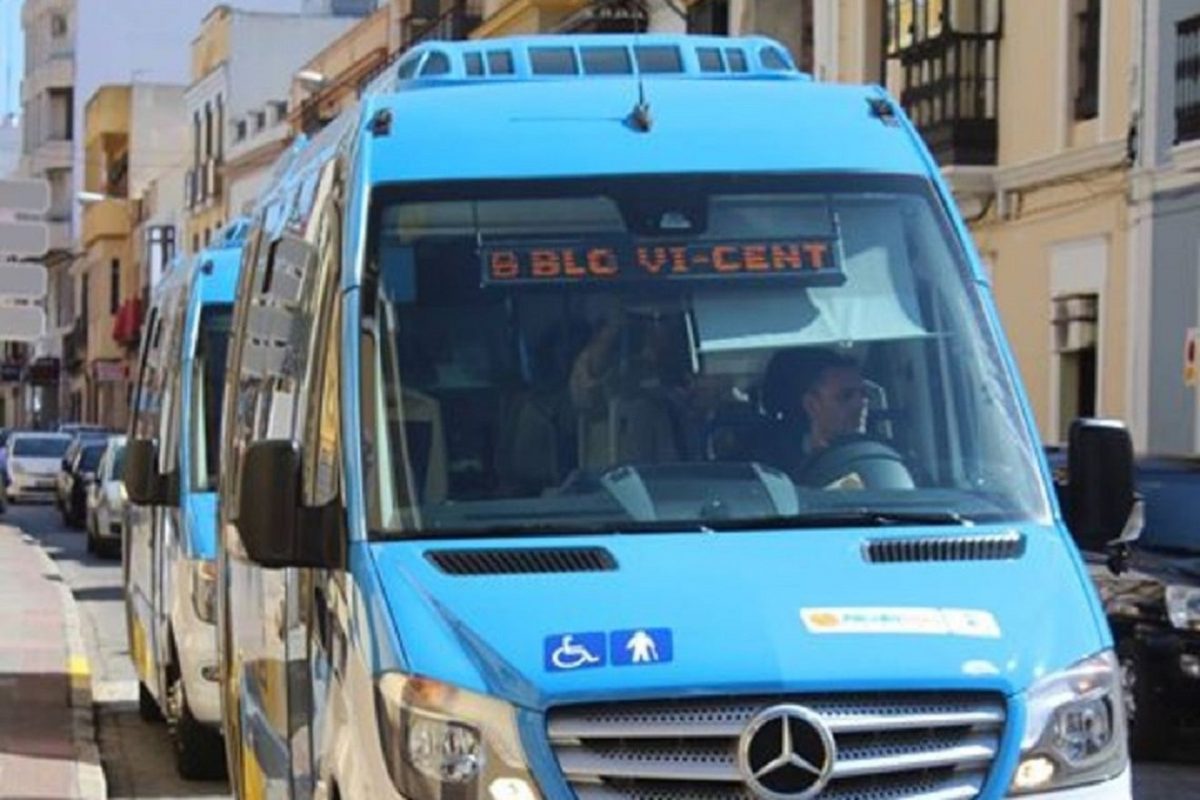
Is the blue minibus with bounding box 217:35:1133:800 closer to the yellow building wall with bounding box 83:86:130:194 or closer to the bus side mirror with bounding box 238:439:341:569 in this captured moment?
the bus side mirror with bounding box 238:439:341:569

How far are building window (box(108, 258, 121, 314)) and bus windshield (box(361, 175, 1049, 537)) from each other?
78828 millimetres

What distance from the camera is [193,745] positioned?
42.0 feet

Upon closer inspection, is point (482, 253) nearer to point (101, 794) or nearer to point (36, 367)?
point (101, 794)

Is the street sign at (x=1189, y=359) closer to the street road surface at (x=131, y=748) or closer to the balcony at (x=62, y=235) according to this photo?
the street road surface at (x=131, y=748)

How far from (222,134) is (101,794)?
2390 inches

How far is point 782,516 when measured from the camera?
21.3ft

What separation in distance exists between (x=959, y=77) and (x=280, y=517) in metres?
23.2

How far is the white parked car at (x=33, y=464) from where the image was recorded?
171 ft

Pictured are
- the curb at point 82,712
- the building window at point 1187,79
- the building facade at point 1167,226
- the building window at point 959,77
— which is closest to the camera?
the curb at point 82,712

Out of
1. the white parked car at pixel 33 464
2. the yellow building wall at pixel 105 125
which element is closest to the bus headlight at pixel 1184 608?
the white parked car at pixel 33 464

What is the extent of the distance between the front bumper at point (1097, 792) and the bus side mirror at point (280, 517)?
189 centimetres

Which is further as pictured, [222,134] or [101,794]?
[222,134]

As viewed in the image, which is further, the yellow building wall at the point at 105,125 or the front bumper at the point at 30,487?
the yellow building wall at the point at 105,125

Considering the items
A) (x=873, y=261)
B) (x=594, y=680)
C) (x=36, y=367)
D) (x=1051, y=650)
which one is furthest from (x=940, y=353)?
(x=36, y=367)
